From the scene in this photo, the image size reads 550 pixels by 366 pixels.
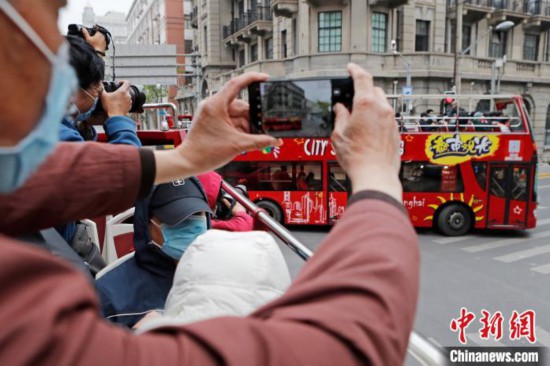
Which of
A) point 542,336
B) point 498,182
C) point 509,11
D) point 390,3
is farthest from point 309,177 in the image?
point 509,11

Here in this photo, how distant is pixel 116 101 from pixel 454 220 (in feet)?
31.0

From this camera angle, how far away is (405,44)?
2117 centimetres

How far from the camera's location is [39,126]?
0.59m

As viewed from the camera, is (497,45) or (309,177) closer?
(309,177)

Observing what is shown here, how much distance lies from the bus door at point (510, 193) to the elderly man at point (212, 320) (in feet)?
33.7

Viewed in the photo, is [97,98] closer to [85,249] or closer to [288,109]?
[85,249]

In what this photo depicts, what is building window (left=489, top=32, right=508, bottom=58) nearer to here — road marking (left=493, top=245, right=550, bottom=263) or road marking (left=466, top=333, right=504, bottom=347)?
road marking (left=493, top=245, right=550, bottom=263)

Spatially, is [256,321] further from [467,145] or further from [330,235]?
[467,145]

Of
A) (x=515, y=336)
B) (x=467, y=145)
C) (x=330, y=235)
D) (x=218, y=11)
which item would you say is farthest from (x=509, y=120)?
(x=218, y=11)

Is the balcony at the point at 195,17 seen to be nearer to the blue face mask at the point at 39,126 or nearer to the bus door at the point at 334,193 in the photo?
the bus door at the point at 334,193

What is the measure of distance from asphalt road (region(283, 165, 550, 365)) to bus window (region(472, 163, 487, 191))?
4.18ft

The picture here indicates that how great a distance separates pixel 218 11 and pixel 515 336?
31218mm

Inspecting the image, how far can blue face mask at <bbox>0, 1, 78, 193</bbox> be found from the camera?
0.56 meters

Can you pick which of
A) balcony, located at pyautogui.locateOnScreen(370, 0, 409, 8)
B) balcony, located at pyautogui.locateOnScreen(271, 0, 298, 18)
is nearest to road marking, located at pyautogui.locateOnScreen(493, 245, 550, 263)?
balcony, located at pyautogui.locateOnScreen(370, 0, 409, 8)
